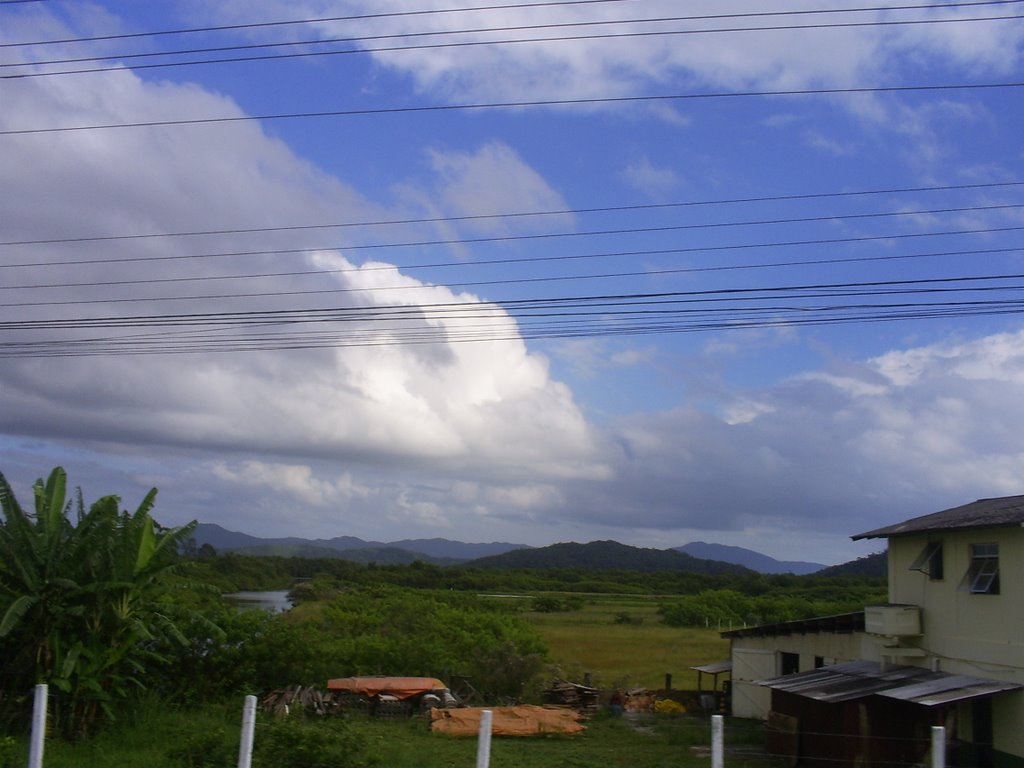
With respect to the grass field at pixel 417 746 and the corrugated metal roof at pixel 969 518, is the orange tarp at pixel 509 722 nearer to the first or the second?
the grass field at pixel 417 746

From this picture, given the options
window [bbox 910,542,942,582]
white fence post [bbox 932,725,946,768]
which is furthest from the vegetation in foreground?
white fence post [bbox 932,725,946,768]

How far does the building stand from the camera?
16125mm

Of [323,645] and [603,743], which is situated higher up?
[323,645]

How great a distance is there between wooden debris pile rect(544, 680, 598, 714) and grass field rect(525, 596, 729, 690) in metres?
3.73

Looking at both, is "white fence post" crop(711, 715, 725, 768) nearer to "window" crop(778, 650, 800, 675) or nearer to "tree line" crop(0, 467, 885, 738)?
"tree line" crop(0, 467, 885, 738)

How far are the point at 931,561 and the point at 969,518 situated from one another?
4.95 feet

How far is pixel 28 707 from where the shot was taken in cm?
1606

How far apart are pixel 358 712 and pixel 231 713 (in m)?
4.83

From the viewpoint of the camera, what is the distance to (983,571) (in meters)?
17.3

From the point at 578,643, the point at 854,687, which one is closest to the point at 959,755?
the point at 854,687

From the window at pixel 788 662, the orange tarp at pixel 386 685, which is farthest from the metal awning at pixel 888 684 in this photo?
the orange tarp at pixel 386 685

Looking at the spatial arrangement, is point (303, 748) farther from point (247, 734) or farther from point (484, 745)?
point (484, 745)

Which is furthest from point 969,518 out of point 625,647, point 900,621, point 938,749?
point 625,647

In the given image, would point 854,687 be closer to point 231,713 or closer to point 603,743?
point 603,743
